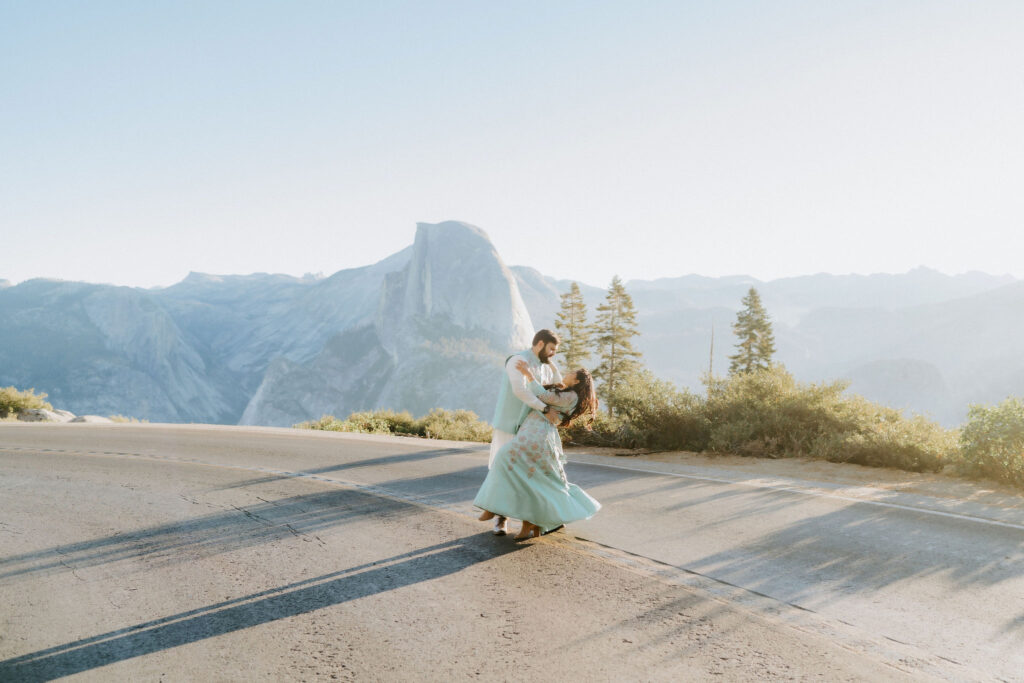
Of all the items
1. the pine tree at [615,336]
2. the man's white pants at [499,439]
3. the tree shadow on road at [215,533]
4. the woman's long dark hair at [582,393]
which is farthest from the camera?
the pine tree at [615,336]

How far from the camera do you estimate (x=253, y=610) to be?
4602 mm

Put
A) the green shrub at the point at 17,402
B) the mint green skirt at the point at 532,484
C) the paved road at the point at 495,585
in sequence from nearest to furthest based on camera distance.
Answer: the paved road at the point at 495,585
the mint green skirt at the point at 532,484
the green shrub at the point at 17,402

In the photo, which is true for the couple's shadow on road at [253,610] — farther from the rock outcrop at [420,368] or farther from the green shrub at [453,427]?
the rock outcrop at [420,368]

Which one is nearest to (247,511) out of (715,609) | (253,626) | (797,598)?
(253,626)

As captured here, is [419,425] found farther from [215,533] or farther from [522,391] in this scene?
[522,391]

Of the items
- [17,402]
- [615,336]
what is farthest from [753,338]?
[17,402]

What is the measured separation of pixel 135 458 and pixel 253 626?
9.36m

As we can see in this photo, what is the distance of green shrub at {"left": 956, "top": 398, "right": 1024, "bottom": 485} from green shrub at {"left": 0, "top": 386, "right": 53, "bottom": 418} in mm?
27679

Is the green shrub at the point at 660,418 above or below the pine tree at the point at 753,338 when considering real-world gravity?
below

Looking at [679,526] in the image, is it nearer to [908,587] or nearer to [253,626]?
[908,587]

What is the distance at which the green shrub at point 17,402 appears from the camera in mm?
22362

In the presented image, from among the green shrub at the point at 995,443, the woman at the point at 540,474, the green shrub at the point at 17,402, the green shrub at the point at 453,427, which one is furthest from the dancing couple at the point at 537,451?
the green shrub at the point at 17,402

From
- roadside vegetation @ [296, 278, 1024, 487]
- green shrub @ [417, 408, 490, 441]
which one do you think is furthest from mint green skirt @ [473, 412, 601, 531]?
green shrub @ [417, 408, 490, 441]

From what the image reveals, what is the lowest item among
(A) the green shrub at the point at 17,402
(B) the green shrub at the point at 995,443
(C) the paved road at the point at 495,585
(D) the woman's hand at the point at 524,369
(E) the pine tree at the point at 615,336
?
(A) the green shrub at the point at 17,402
